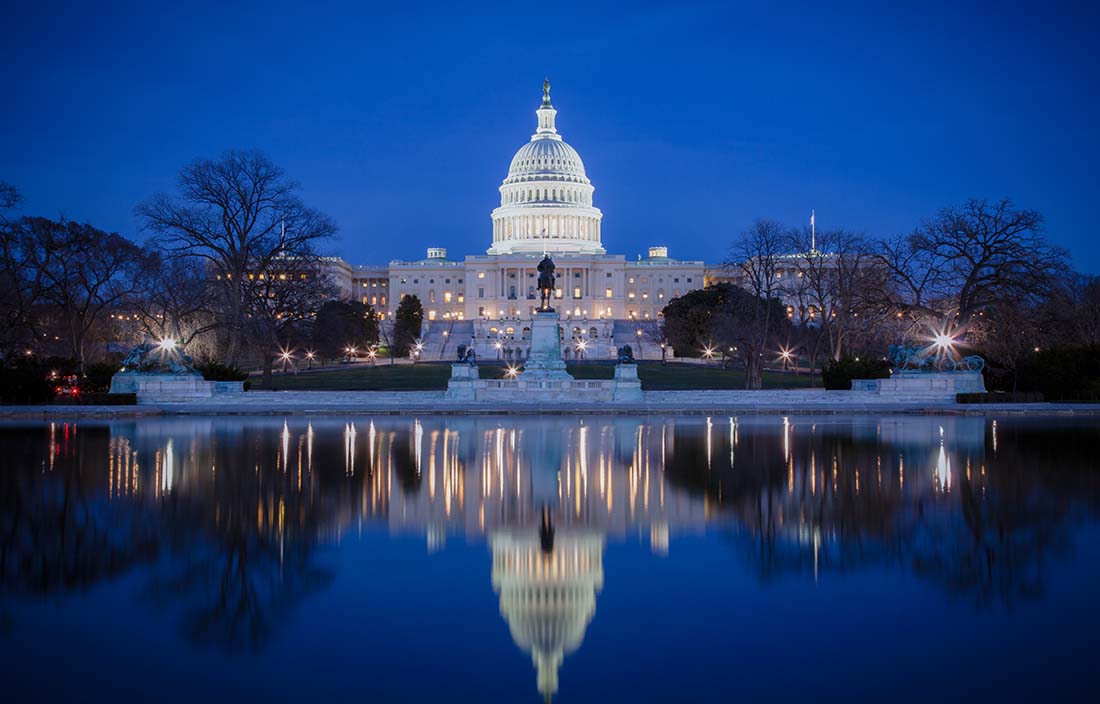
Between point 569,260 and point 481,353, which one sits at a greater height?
point 569,260

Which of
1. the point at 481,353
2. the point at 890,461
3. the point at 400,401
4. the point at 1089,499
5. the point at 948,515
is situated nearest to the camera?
the point at 948,515

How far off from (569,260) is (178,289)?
84526 millimetres

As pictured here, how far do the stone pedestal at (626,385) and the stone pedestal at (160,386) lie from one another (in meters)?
14.8

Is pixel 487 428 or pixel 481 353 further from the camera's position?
pixel 481 353

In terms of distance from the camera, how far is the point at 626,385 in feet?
122

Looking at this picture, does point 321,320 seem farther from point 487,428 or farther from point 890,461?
point 890,461

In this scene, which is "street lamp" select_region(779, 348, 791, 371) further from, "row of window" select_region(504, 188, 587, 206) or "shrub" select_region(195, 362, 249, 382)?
"row of window" select_region(504, 188, 587, 206)

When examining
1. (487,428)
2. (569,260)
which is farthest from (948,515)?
(569,260)

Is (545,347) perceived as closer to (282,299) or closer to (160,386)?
(282,299)

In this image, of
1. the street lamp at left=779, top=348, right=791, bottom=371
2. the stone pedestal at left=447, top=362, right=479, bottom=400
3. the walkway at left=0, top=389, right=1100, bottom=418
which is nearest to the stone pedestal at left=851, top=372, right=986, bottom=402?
the walkway at left=0, top=389, right=1100, bottom=418

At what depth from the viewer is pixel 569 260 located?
13412cm

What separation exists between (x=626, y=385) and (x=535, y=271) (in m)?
95.1

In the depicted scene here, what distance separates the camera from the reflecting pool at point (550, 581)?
270 inches

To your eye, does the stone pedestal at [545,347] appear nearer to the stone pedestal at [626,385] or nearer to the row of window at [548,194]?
the stone pedestal at [626,385]
